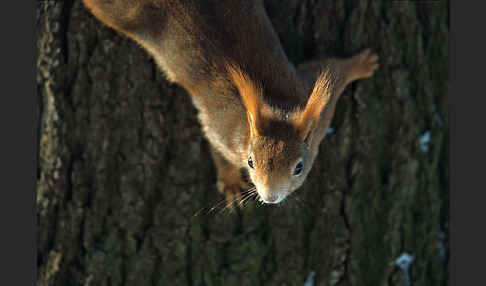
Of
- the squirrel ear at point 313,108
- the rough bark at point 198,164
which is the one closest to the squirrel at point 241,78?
the squirrel ear at point 313,108

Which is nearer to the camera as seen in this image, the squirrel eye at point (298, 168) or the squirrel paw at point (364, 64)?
the squirrel eye at point (298, 168)

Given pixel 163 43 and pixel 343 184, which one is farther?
pixel 343 184

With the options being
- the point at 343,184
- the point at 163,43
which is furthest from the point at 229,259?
the point at 163,43

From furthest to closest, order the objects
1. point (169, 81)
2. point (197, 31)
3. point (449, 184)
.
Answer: point (449, 184)
point (169, 81)
point (197, 31)

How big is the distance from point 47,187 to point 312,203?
140 centimetres

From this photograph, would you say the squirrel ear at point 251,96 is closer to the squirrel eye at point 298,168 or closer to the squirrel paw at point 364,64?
the squirrel eye at point 298,168

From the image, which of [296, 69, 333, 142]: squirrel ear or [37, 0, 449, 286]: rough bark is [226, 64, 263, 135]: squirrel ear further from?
[37, 0, 449, 286]: rough bark

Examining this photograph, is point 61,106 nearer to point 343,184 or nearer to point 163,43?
point 163,43

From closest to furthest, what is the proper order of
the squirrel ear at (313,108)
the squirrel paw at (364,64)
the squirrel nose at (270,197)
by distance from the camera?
1. the squirrel nose at (270,197)
2. the squirrel ear at (313,108)
3. the squirrel paw at (364,64)

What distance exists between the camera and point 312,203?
2.93 metres

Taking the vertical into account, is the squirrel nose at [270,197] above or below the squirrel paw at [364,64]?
above

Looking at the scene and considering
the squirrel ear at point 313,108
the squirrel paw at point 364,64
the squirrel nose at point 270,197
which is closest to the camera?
the squirrel nose at point 270,197

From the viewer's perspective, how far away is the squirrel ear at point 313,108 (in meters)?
2.37

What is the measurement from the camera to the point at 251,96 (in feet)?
7.93
